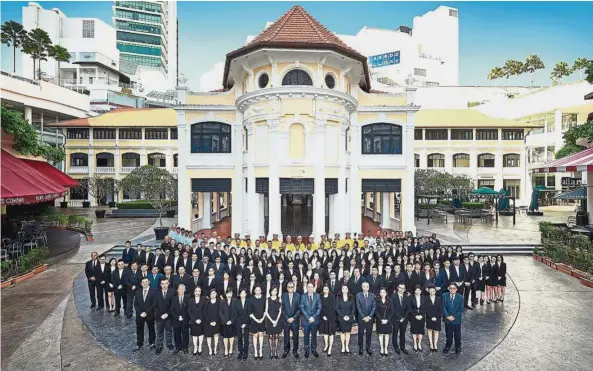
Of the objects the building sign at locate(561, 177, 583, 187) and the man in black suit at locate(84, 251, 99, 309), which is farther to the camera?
the building sign at locate(561, 177, 583, 187)

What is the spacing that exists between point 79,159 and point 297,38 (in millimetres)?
38126

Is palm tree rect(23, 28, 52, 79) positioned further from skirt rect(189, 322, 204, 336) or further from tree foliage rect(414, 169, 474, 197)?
skirt rect(189, 322, 204, 336)

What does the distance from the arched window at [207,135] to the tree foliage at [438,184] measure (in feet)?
61.4

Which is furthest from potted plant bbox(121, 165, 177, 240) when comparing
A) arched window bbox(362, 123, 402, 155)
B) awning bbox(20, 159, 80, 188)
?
arched window bbox(362, 123, 402, 155)

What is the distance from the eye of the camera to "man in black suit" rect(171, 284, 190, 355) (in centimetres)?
842

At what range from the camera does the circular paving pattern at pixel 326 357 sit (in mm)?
8023

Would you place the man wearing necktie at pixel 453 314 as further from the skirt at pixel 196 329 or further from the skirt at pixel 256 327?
the skirt at pixel 196 329

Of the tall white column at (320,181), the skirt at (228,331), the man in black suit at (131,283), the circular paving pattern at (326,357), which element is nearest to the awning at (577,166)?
the circular paving pattern at (326,357)

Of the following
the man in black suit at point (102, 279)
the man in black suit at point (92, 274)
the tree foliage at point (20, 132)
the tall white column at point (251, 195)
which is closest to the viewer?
the man in black suit at point (102, 279)

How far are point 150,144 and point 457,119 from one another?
39958 millimetres

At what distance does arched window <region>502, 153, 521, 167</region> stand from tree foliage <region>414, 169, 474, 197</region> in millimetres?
14941

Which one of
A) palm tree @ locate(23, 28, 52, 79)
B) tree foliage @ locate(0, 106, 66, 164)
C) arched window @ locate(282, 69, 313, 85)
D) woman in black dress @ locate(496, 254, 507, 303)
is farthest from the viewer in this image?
palm tree @ locate(23, 28, 52, 79)

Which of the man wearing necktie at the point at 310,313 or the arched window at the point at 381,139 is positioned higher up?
the arched window at the point at 381,139

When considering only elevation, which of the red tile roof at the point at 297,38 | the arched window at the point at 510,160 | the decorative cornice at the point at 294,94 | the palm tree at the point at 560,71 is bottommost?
the arched window at the point at 510,160
